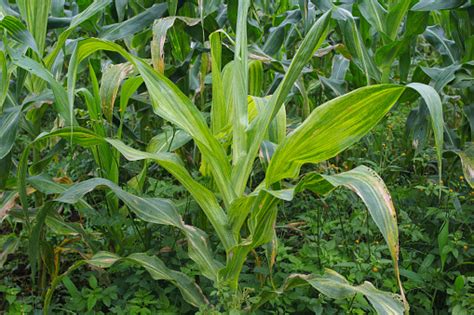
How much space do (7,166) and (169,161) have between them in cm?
61

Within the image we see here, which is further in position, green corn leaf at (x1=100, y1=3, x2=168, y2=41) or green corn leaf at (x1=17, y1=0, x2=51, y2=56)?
green corn leaf at (x1=100, y1=3, x2=168, y2=41)

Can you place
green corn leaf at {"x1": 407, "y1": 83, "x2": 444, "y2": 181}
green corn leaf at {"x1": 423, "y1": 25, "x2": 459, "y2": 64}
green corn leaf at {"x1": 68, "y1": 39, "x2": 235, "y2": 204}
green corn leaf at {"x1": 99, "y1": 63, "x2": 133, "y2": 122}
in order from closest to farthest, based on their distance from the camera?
green corn leaf at {"x1": 407, "y1": 83, "x2": 444, "y2": 181} → green corn leaf at {"x1": 68, "y1": 39, "x2": 235, "y2": 204} → green corn leaf at {"x1": 99, "y1": 63, "x2": 133, "y2": 122} → green corn leaf at {"x1": 423, "y1": 25, "x2": 459, "y2": 64}

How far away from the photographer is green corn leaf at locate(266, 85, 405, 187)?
169 centimetres

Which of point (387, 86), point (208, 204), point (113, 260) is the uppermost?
point (387, 86)

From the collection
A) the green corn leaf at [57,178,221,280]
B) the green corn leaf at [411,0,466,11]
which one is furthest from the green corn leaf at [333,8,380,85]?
the green corn leaf at [57,178,221,280]

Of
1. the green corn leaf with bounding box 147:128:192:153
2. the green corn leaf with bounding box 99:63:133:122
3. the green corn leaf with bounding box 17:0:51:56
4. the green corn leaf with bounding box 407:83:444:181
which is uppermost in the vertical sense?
the green corn leaf with bounding box 17:0:51:56

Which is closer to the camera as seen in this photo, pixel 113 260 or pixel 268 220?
pixel 268 220

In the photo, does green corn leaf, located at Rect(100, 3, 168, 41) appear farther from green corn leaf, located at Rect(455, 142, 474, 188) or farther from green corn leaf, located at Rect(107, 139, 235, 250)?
green corn leaf, located at Rect(455, 142, 474, 188)

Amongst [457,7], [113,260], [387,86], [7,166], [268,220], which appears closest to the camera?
[387,86]

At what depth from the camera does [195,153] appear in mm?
2652

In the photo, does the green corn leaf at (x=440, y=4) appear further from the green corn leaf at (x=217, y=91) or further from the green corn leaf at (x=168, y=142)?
the green corn leaf at (x=168, y=142)

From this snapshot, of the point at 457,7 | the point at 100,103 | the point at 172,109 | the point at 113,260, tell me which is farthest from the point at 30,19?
the point at 457,7

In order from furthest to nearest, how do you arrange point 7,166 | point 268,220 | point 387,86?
point 7,166 < point 268,220 < point 387,86

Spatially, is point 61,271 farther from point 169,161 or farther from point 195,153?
point 169,161
